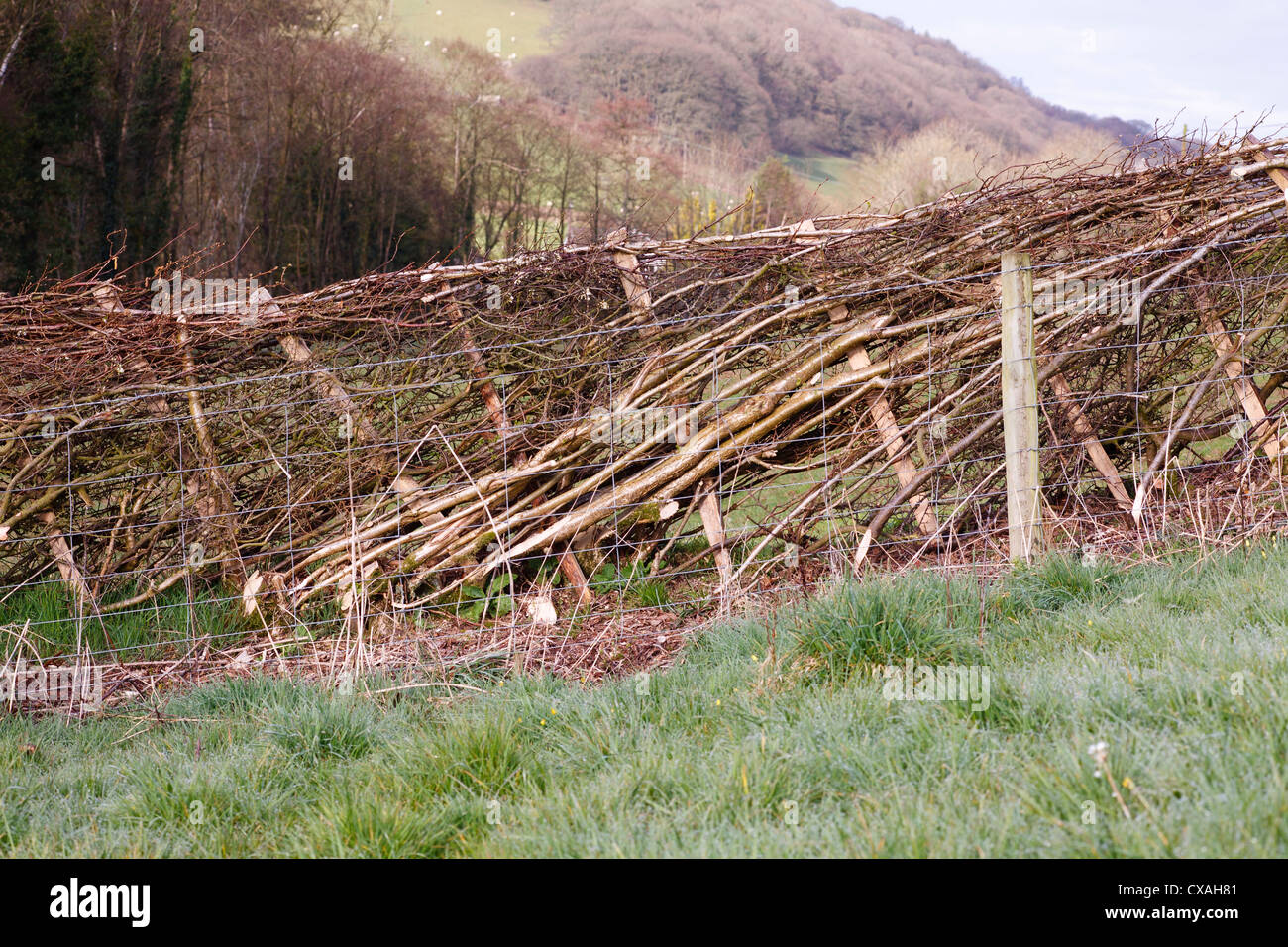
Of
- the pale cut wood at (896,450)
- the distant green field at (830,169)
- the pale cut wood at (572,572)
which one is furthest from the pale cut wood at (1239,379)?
the distant green field at (830,169)

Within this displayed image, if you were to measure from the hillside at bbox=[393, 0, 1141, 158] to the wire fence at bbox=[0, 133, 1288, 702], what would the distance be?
36202 millimetres

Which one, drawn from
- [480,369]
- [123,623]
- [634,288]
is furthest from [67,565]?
[634,288]

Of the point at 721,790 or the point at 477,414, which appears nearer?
the point at 721,790

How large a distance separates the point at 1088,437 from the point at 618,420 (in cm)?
266

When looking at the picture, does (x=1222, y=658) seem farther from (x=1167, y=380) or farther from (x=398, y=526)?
(x=398, y=526)

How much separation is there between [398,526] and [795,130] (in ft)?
176

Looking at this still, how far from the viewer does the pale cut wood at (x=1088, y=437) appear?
474 cm

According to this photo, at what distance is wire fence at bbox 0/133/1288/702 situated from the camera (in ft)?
14.8

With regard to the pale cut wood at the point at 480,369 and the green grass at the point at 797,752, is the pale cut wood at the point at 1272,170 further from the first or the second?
the pale cut wood at the point at 480,369

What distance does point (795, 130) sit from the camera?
52.7m

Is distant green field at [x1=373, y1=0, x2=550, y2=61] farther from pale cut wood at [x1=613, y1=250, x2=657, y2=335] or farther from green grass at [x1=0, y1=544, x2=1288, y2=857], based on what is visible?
green grass at [x1=0, y1=544, x2=1288, y2=857]

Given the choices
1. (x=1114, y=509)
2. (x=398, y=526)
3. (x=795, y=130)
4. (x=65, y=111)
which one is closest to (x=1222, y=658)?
(x=1114, y=509)
